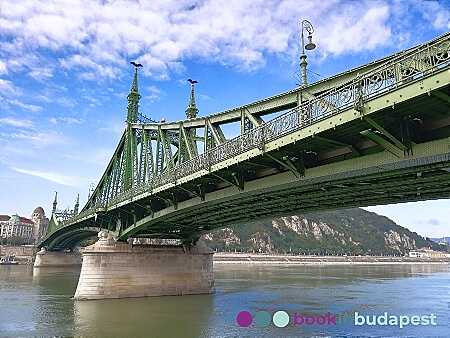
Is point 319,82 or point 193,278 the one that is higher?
point 319,82

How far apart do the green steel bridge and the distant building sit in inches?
6091

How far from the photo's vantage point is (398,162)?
1252 cm

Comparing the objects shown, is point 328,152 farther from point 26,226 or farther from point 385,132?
point 26,226

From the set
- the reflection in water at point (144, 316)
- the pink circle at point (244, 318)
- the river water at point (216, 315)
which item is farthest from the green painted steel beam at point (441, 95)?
the pink circle at point (244, 318)

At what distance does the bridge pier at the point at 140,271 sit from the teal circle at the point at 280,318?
11038 millimetres

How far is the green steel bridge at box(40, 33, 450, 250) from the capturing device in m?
10.9

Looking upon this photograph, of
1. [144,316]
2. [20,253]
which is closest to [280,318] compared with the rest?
[144,316]

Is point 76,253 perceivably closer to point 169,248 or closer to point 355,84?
point 169,248

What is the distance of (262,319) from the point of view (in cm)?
2475

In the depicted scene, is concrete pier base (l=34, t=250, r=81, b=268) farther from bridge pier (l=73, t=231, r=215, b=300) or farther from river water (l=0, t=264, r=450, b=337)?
bridge pier (l=73, t=231, r=215, b=300)

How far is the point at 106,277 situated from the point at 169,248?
6241 millimetres

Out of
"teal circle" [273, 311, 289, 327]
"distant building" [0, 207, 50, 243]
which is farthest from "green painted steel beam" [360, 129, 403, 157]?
"distant building" [0, 207, 50, 243]

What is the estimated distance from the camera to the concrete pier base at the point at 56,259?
87.2 metres

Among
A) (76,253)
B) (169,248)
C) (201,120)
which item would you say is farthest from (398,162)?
(76,253)
